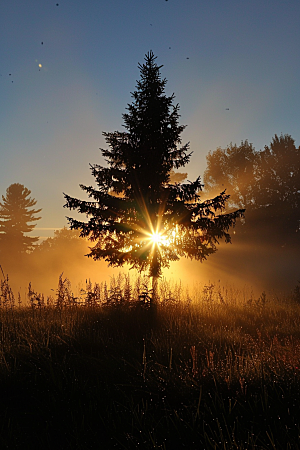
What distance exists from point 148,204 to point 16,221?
4055 cm

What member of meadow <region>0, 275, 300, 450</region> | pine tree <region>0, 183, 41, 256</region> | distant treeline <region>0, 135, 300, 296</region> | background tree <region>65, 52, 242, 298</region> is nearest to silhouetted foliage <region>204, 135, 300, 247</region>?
distant treeline <region>0, 135, 300, 296</region>

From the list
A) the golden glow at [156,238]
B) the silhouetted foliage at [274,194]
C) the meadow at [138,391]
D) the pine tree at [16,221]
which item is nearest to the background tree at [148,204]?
the golden glow at [156,238]

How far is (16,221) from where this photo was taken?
43.2 metres

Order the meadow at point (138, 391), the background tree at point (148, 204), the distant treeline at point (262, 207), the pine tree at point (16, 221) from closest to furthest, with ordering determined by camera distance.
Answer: the meadow at point (138, 391)
the background tree at point (148, 204)
the distant treeline at point (262, 207)
the pine tree at point (16, 221)

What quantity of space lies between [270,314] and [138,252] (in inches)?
169

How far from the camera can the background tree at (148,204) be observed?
8.51m

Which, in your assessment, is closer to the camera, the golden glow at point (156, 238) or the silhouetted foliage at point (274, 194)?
the golden glow at point (156, 238)

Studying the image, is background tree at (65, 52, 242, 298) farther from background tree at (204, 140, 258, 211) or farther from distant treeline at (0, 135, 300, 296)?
background tree at (204, 140, 258, 211)

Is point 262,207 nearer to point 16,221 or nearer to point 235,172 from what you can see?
point 235,172

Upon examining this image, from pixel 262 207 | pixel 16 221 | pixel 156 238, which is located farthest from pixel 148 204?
pixel 16 221

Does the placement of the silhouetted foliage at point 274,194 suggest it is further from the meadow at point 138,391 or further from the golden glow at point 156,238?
the meadow at point 138,391

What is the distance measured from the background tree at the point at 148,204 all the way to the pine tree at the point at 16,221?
3836 cm

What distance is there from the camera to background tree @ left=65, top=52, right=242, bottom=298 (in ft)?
A: 27.9

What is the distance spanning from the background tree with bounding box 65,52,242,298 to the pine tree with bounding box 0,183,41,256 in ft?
126
